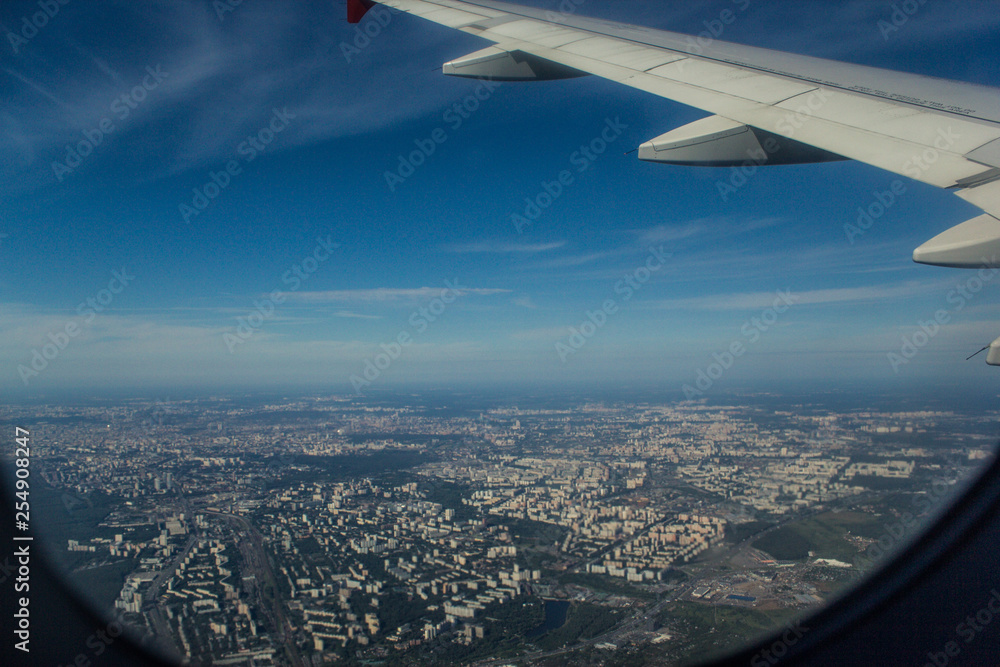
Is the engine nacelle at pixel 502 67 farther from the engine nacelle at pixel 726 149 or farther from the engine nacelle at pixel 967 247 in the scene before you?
the engine nacelle at pixel 967 247

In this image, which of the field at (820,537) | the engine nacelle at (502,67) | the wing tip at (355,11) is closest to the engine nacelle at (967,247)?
the engine nacelle at (502,67)

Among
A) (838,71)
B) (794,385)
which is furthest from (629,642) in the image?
(794,385)

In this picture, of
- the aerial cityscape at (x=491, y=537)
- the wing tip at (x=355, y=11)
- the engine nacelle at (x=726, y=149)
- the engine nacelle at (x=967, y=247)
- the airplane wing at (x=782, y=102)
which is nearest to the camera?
the engine nacelle at (x=967, y=247)

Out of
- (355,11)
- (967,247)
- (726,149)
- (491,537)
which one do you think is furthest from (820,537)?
(355,11)

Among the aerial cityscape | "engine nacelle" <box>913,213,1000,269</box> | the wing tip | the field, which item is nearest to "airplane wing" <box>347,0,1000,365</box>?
"engine nacelle" <box>913,213,1000,269</box>

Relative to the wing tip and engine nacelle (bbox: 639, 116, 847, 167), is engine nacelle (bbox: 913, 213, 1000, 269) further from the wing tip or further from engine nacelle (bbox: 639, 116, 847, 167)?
the wing tip

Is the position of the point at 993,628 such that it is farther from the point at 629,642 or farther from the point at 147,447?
the point at 147,447

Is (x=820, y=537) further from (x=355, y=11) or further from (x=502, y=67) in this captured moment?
(x=355, y=11)
